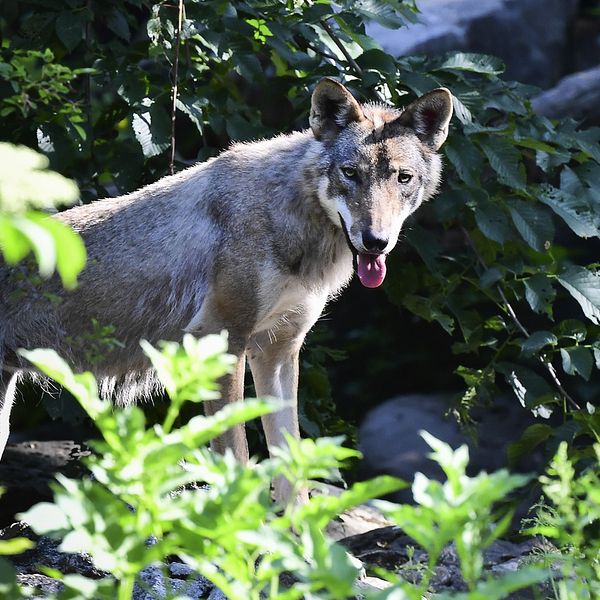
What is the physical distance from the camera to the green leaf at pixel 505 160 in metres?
5.65

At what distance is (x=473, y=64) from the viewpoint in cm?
572

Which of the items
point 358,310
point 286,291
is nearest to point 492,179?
point 286,291

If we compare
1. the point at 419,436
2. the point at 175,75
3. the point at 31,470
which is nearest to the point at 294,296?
the point at 175,75

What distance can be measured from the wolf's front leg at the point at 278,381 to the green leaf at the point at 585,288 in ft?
5.18

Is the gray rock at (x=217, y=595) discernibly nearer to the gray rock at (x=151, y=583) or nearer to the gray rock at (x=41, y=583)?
the gray rock at (x=151, y=583)

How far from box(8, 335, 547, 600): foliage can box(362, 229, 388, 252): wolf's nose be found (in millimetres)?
2249

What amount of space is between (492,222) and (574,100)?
4264mm

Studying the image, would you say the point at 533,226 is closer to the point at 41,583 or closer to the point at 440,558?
the point at 440,558

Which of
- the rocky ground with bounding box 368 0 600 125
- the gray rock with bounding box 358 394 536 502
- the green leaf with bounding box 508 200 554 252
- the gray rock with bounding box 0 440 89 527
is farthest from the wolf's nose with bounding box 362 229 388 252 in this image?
the rocky ground with bounding box 368 0 600 125

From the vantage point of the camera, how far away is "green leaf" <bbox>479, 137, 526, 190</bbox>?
222 inches

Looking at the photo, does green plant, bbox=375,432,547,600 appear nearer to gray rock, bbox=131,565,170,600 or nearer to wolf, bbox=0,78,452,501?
gray rock, bbox=131,565,170,600

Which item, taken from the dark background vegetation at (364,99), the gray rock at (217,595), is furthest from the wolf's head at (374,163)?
the gray rock at (217,595)

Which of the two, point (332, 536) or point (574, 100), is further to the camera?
point (574, 100)

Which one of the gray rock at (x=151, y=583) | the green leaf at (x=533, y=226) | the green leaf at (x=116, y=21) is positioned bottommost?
the gray rock at (x=151, y=583)
